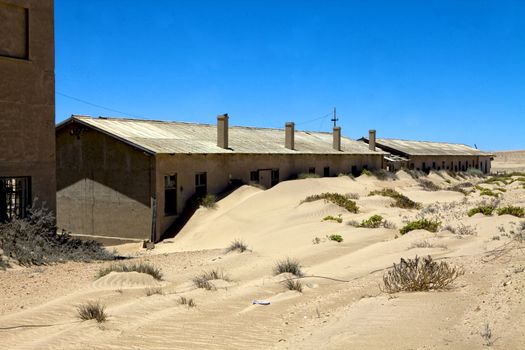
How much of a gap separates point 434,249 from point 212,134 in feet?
61.0

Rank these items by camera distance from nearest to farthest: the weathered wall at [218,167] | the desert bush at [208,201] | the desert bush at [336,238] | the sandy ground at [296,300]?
the sandy ground at [296,300], the desert bush at [336,238], the weathered wall at [218,167], the desert bush at [208,201]

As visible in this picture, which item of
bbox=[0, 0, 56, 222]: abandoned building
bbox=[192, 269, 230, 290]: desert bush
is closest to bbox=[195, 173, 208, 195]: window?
bbox=[0, 0, 56, 222]: abandoned building

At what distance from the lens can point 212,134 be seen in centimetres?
2933

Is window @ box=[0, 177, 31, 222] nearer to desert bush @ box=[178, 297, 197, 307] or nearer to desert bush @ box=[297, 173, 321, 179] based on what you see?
desert bush @ box=[178, 297, 197, 307]

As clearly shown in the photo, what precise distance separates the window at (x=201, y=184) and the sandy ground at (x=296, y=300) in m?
7.22

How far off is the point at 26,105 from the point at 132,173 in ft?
20.6

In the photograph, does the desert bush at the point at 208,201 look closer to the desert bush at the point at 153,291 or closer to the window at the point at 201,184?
the window at the point at 201,184

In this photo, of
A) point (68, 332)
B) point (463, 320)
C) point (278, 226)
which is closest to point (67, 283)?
point (68, 332)

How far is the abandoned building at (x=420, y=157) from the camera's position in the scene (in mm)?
45594

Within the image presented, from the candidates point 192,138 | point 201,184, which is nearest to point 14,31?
point 201,184

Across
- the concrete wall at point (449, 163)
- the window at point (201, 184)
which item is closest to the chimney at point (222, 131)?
the window at point (201, 184)

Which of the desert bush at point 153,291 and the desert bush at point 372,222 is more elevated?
the desert bush at point 372,222

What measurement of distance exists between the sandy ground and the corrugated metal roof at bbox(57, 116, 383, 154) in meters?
7.75

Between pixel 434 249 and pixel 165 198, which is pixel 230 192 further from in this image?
pixel 434 249
